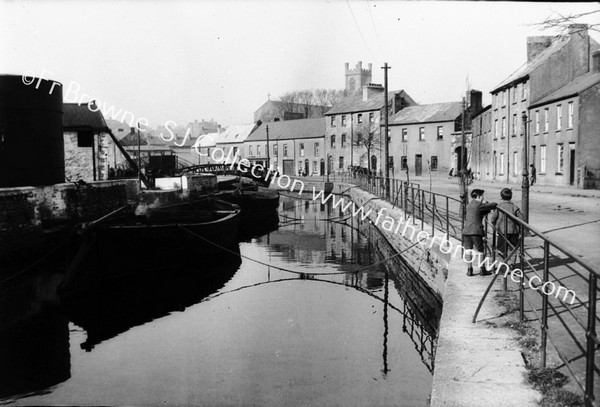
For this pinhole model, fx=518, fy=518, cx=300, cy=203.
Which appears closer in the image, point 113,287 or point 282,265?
point 113,287

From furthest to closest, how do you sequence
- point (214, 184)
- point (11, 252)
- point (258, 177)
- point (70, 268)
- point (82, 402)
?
point (258, 177) < point (214, 184) < point (70, 268) < point (11, 252) < point (82, 402)

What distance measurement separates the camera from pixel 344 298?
39.2ft

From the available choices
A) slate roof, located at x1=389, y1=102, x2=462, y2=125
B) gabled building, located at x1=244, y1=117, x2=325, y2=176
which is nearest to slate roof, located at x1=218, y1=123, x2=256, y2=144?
gabled building, located at x1=244, y1=117, x2=325, y2=176

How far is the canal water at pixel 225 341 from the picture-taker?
22.8 ft

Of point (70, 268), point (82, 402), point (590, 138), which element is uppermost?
point (590, 138)

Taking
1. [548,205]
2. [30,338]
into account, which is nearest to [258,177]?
[548,205]

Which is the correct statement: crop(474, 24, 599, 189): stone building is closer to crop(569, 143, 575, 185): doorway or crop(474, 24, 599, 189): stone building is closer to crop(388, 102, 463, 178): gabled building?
crop(569, 143, 575, 185): doorway

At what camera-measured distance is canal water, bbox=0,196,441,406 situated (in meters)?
6.94

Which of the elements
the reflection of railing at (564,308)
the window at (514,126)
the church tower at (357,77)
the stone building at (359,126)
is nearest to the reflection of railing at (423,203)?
the reflection of railing at (564,308)

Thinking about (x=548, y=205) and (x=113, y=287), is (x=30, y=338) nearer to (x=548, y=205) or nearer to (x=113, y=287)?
(x=113, y=287)

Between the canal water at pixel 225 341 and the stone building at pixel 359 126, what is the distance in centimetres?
4526

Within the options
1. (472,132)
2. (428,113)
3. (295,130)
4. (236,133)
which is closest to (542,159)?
(472,132)

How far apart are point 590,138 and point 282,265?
20419mm

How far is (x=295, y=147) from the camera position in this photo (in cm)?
6912
